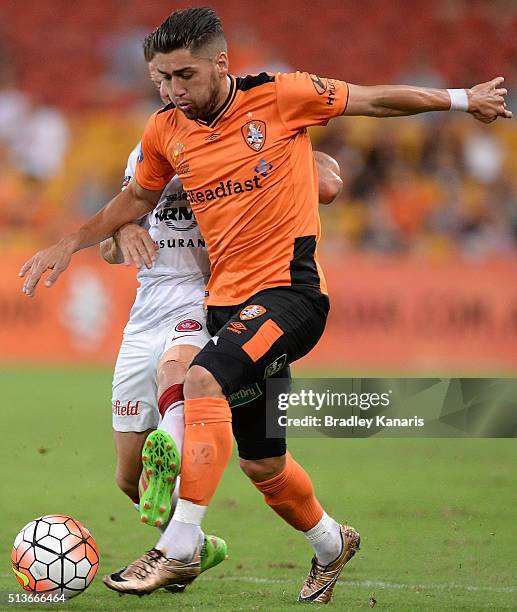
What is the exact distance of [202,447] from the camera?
4324 mm

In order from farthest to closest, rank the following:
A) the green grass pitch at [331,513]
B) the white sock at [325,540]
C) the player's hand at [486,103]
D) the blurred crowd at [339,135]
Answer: the blurred crowd at [339,135]
the white sock at [325,540]
the green grass pitch at [331,513]
the player's hand at [486,103]

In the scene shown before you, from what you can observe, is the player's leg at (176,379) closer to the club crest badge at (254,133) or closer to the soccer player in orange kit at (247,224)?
the soccer player in orange kit at (247,224)

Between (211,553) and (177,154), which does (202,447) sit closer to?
(211,553)

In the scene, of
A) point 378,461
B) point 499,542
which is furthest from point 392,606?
point 378,461

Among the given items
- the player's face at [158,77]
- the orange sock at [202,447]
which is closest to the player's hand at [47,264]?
the player's face at [158,77]

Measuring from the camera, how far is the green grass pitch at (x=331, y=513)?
502 centimetres

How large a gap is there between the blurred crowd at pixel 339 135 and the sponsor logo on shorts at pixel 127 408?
1216cm

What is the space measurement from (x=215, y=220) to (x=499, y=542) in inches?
106

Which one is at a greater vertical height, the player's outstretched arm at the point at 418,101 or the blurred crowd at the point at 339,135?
the blurred crowd at the point at 339,135

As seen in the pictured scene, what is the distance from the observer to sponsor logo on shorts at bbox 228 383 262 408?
4711mm

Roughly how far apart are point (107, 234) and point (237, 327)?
112 cm

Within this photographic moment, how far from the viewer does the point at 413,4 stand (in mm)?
19922

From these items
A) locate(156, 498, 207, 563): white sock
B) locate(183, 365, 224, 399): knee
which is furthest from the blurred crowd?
locate(156, 498, 207, 563): white sock

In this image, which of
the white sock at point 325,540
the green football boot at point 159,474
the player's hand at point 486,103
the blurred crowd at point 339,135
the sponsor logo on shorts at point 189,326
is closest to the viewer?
the green football boot at point 159,474
